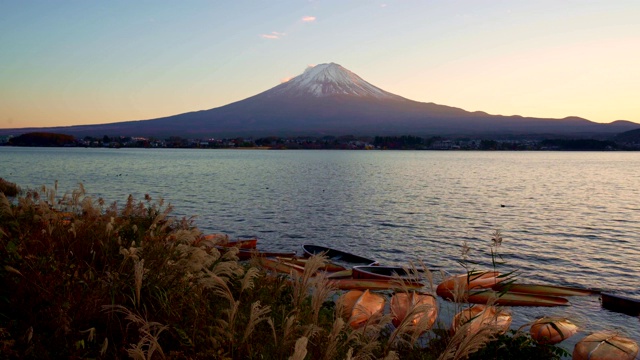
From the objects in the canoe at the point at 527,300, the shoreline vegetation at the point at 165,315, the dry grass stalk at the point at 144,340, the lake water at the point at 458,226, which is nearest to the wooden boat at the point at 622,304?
the lake water at the point at 458,226

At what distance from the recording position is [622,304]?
1474 centimetres

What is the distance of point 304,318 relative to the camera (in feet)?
23.9

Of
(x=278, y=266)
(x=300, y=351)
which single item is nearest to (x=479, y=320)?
(x=278, y=266)

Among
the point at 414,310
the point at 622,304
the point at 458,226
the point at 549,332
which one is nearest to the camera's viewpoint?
the point at 414,310

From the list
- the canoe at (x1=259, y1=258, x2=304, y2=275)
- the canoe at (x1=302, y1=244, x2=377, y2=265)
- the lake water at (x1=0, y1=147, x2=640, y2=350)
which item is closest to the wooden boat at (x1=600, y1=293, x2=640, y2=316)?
the lake water at (x1=0, y1=147, x2=640, y2=350)

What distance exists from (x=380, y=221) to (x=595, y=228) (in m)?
14.2

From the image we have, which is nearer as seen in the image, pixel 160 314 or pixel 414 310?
pixel 414 310

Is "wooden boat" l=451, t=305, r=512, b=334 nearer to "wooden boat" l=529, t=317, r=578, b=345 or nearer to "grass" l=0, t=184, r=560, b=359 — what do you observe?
"grass" l=0, t=184, r=560, b=359

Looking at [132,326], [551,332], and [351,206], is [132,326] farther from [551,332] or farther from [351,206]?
[351,206]

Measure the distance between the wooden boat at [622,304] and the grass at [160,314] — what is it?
7.19m

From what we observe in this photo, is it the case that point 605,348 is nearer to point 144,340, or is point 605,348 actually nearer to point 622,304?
point 622,304

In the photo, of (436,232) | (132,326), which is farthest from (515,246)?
(132,326)

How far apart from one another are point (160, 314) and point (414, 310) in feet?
11.1

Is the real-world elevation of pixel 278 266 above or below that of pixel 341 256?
above
